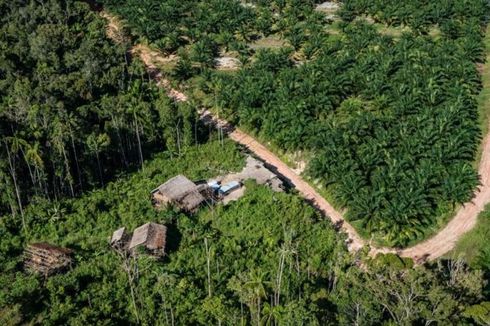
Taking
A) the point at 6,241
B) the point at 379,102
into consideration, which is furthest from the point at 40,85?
the point at 379,102

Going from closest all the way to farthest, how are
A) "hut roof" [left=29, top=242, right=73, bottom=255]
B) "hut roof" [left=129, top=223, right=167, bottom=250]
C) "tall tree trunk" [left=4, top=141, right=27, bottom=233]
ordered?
"hut roof" [left=29, top=242, right=73, bottom=255], "hut roof" [left=129, top=223, right=167, bottom=250], "tall tree trunk" [left=4, top=141, right=27, bottom=233]

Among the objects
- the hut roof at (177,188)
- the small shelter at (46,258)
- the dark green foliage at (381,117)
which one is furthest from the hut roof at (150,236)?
the dark green foliage at (381,117)

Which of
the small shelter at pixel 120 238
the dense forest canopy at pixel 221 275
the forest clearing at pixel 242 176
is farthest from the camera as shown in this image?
the small shelter at pixel 120 238

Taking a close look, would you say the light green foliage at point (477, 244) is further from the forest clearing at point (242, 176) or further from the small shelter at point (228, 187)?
the small shelter at point (228, 187)

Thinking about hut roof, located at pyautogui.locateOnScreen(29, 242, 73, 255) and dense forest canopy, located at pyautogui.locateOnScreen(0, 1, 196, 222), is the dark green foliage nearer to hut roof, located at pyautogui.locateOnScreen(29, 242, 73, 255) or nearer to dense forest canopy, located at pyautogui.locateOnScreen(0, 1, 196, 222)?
dense forest canopy, located at pyautogui.locateOnScreen(0, 1, 196, 222)

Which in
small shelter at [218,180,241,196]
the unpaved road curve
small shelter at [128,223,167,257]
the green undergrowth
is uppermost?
small shelter at [128,223,167,257]

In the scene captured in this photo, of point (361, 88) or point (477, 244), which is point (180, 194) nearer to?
point (477, 244)

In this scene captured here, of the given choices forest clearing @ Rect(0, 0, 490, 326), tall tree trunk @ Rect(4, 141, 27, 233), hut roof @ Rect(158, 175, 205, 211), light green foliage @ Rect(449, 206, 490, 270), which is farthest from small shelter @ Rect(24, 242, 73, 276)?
light green foliage @ Rect(449, 206, 490, 270)
